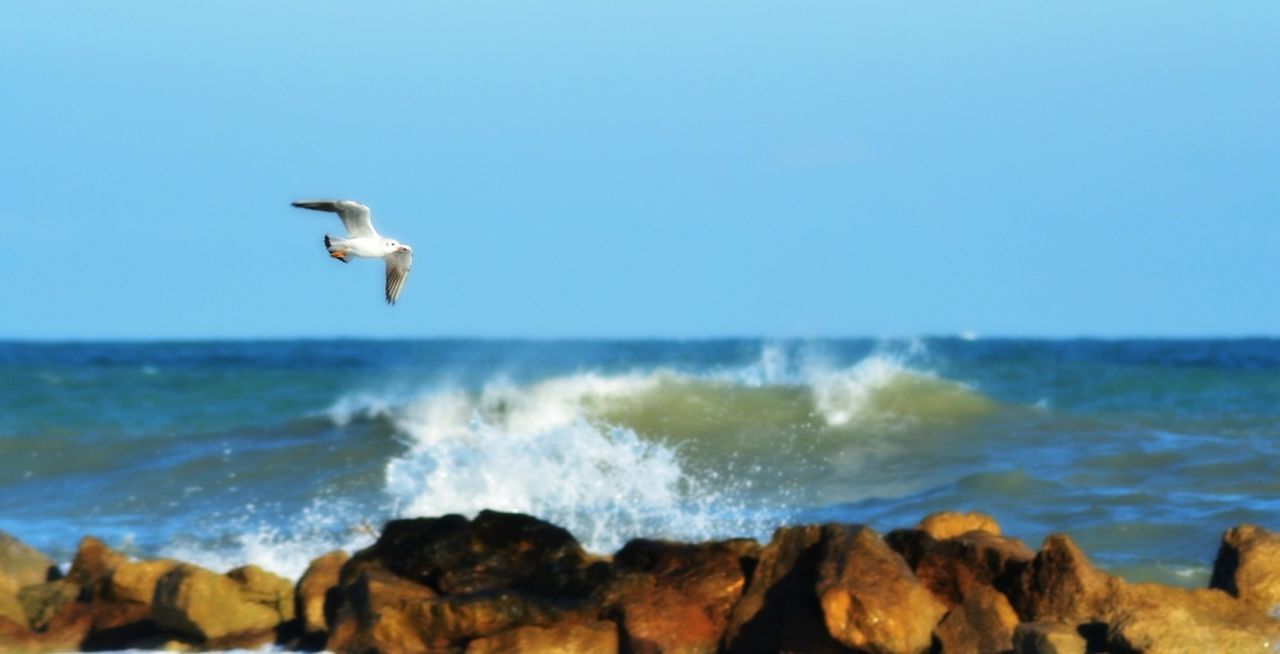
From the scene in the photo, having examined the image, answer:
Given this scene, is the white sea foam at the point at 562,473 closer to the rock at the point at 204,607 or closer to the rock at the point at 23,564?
the rock at the point at 23,564

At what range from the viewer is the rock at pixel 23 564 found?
8.30m

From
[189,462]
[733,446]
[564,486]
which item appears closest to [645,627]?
[564,486]

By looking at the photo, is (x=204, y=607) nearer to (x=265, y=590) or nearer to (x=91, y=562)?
(x=265, y=590)

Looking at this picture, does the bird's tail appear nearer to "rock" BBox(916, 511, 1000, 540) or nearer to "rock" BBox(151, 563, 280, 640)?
"rock" BBox(151, 563, 280, 640)

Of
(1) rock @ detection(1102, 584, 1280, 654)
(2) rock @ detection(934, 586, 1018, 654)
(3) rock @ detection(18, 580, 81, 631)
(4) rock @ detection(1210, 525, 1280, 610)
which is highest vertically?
(4) rock @ detection(1210, 525, 1280, 610)

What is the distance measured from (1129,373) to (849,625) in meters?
15.5

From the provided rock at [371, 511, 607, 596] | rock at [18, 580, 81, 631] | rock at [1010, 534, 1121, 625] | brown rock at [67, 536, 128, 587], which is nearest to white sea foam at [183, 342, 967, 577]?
brown rock at [67, 536, 128, 587]

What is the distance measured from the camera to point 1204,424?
49.3ft

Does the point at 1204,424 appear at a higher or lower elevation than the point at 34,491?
higher

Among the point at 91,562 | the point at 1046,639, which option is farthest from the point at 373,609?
the point at 1046,639

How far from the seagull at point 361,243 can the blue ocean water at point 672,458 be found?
2.72 m

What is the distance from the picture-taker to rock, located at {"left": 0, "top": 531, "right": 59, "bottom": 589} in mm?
8297

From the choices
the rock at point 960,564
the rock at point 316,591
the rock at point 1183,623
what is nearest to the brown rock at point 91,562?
the rock at point 316,591

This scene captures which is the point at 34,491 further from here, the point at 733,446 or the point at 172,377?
the point at 172,377
